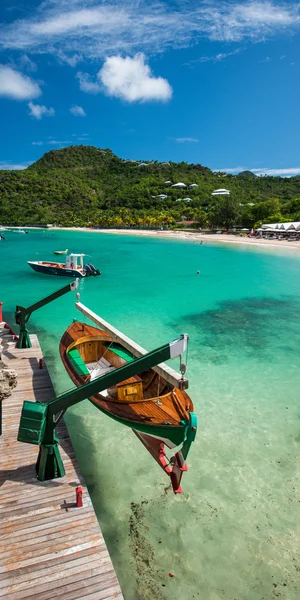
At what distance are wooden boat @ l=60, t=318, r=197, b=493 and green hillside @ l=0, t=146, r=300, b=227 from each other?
78.7 meters

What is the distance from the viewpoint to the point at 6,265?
47719 mm

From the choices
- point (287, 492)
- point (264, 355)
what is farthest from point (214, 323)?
point (287, 492)

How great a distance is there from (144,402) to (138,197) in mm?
135380

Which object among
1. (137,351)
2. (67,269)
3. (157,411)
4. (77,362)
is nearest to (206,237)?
(67,269)

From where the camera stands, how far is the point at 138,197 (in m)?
136

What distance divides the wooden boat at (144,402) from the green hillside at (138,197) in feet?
258

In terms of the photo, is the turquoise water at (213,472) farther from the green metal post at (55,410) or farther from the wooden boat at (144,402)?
the green metal post at (55,410)

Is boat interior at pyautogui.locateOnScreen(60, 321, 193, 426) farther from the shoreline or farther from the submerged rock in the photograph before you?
the shoreline

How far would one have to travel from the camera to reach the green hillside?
94.1 m

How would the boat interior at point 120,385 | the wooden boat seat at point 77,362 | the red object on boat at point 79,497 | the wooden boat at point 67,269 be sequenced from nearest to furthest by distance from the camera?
the red object on boat at point 79,497 < the boat interior at point 120,385 < the wooden boat seat at point 77,362 < the wooden boat at point 67,269

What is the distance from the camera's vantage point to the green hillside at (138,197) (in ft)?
309

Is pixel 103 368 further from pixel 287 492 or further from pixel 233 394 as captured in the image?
pixel 287 492

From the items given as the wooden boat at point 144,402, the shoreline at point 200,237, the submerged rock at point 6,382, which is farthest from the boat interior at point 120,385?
the shoreline at point 200,237

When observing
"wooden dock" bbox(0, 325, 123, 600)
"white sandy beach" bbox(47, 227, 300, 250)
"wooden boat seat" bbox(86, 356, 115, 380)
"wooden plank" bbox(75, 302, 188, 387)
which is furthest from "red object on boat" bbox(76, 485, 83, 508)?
"white sandy beach" bbox(47, 227, 300, 250)
